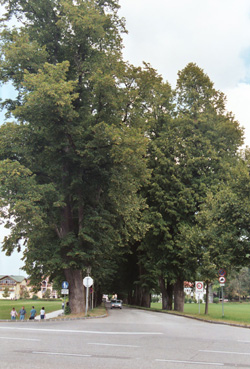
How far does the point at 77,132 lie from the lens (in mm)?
Result: 21578

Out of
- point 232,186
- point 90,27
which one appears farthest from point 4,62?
point 232,186

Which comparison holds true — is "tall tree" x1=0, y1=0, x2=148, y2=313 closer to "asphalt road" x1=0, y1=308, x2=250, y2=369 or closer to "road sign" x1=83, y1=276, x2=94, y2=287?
"road sign" x1=83, y1=276, x2=94, y2=287

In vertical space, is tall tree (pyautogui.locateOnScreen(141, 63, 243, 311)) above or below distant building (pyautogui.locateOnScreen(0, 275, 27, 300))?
above

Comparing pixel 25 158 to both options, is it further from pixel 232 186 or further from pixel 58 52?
pixel 232 186

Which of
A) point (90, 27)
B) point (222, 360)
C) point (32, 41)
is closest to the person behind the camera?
point (222, 360)

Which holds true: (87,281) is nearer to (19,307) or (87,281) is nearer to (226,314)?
(226,314)

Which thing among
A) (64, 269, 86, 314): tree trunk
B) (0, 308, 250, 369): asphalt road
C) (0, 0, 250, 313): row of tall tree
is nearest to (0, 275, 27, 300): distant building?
(0, 0, 250, 313): row of tall tree

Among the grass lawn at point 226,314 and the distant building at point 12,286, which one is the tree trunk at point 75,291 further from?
the distant building at point 12,286

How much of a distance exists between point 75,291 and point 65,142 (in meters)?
8.63

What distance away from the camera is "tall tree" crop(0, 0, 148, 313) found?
20562 millimetres

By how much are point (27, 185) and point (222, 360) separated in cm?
1479

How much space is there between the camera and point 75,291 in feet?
79.4

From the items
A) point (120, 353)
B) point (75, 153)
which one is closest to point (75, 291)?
point (75, 153)

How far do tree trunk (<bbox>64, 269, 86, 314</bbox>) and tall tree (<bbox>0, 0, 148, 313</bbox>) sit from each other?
57mm
